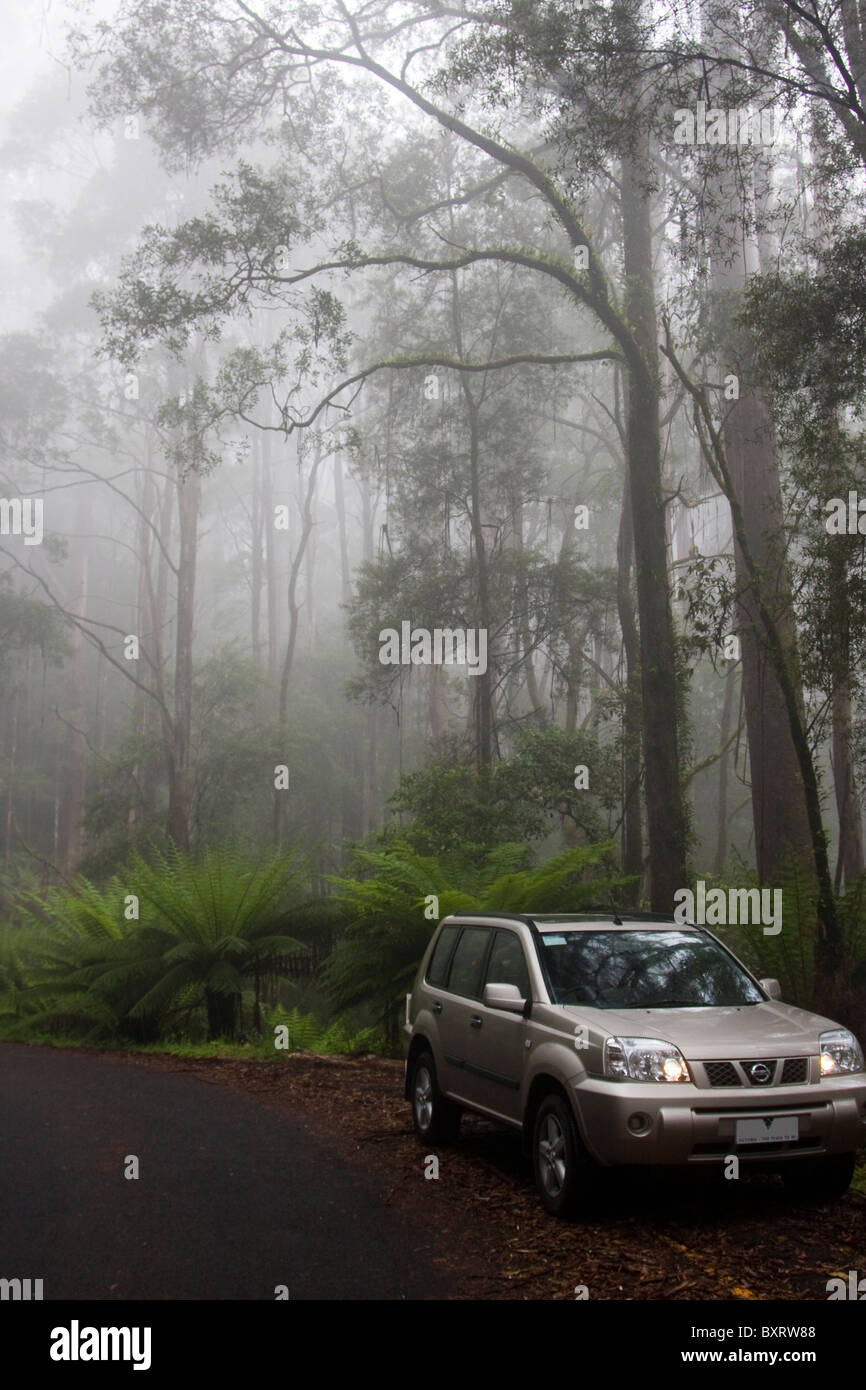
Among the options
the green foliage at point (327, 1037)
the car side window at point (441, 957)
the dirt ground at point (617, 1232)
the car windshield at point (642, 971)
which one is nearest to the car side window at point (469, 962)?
the car side window at point (441, 957)

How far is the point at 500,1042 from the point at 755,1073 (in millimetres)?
1600

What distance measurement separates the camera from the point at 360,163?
2116 centimetres

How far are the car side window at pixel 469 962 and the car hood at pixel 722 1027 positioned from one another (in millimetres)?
1299

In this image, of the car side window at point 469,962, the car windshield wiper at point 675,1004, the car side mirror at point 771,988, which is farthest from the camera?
the car side window at point 469,962

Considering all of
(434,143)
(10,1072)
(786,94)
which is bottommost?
(10,1072)

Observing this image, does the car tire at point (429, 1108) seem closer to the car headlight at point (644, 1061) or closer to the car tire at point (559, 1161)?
the car tire at point (559, 1161)

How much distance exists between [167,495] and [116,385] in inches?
195

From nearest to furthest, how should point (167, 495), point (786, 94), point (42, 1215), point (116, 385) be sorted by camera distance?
point (42, 1215)
point (786, 94)
point (116, 385)
point (167, 495)

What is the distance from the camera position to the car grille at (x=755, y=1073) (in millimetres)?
5543

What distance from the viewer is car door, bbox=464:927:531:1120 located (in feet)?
21.1

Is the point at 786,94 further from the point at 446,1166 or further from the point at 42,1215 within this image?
the point at 42,1215

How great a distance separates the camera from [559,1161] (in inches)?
228

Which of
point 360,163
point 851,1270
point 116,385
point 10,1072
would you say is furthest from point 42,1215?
point 116,385
